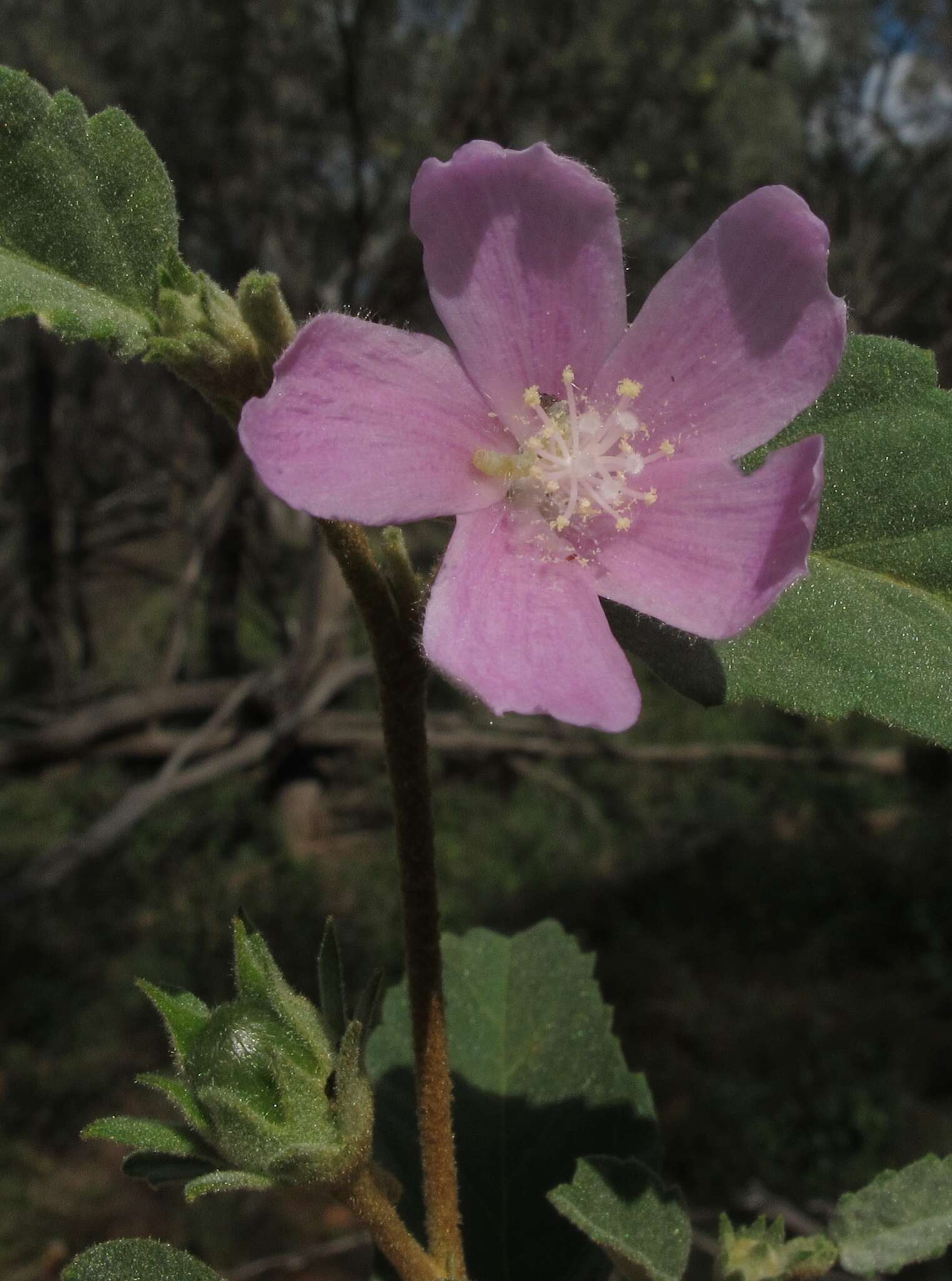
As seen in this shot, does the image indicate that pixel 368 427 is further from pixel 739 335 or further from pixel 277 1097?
pixel 277 1097

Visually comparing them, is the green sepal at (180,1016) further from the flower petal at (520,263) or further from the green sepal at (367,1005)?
the flower petal at (520,263)

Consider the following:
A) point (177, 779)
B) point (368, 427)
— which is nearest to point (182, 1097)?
point (368, 427)

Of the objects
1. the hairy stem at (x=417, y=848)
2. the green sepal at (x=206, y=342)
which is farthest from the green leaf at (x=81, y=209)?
the hairy stem at (x=417, y=848)

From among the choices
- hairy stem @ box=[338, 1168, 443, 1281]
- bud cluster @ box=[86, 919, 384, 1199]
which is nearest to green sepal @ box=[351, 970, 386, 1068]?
bud cluster @ box=[86, 919, 384, 1199]

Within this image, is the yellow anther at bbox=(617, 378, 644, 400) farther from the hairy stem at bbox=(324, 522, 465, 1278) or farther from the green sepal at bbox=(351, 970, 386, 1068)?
the green sepal at bbox=(351, 970, 386, 1068)

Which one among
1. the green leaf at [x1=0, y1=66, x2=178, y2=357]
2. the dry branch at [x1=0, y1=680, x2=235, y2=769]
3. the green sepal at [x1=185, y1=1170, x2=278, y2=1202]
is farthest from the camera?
the dry branch at [x1=0, y1=680, x2=235, y2=769]
